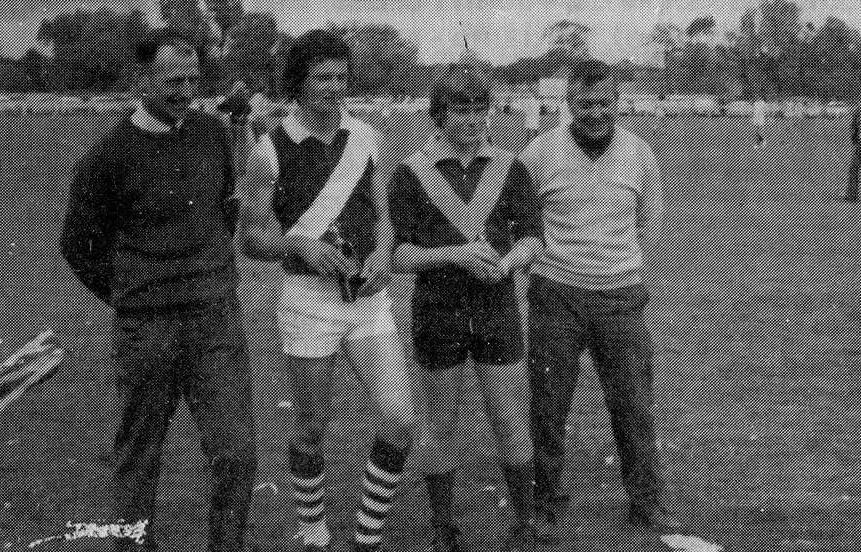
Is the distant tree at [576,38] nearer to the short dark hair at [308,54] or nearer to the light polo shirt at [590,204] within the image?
the light polo shirt at [590,204]

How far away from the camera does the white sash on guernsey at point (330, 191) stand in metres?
4.28

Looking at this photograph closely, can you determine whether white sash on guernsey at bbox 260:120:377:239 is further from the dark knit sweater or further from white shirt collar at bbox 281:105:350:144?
the dark knit sweater

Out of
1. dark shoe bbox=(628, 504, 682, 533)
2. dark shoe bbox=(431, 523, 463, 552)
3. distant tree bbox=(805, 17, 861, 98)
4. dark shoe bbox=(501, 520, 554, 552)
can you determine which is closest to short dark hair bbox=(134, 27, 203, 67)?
dark shoe bbox=(431, 523, 463, 552)

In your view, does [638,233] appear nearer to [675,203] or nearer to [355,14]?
[355,14]

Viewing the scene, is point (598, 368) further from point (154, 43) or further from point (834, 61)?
point (834, 61)

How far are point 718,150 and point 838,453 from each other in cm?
3035

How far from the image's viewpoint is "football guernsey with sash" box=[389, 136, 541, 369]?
4496 millimetres

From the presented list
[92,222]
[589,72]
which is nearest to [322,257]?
[92,222]

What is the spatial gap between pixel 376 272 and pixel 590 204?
1.01 metres

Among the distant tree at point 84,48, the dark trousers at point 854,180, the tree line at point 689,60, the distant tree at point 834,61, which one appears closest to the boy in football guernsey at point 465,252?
the dark trousers at point 854,180

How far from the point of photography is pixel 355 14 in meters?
8.97

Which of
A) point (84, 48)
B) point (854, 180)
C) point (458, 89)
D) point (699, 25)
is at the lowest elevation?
point (854, 180)

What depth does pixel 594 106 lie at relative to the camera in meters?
4.84

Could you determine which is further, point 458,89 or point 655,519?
point 655,519
